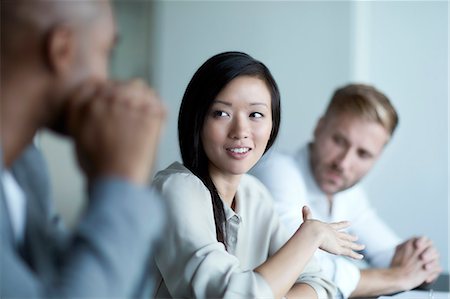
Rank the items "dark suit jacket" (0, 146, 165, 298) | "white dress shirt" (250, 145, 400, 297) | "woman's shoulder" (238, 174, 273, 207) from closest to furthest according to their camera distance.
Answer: "dark suit jacket" (0, 146, 165, 298)
"woman's shoulder" (238, 174, 273, 207)
"white dress shirt" (250, 145, 400, 297)

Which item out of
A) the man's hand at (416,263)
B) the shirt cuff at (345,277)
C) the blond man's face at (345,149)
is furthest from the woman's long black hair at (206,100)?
the blond man's face at (345,149)

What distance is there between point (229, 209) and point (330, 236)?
16 centimetres

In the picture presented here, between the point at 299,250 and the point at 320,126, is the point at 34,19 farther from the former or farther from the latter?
the point at 320,126

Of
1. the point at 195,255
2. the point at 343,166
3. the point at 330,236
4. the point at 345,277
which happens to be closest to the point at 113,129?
the point at 195,255

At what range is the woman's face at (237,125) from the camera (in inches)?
33.7

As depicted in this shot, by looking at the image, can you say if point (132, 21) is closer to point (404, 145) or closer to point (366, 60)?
point (366, 60)

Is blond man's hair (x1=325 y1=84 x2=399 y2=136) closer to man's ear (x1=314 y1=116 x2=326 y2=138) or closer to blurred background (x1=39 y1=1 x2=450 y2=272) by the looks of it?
man's ear (x1=314 y1=116 x2=326 y2=138)

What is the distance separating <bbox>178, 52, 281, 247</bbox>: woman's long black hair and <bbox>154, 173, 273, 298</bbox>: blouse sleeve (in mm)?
47

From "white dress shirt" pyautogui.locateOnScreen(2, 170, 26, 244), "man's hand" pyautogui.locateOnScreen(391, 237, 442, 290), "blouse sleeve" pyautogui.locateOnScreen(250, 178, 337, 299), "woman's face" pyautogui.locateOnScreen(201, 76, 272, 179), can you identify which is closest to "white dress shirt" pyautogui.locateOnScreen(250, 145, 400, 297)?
"man's hand" pyautogui.locateOnScreen(391, 237, 442, 290)

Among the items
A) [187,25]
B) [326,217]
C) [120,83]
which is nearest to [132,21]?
[187,25]

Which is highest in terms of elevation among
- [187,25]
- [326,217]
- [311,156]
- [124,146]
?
[187,25]

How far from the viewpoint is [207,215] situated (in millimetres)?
812

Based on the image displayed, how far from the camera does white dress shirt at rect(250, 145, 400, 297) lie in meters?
1.37

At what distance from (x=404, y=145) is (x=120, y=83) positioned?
1.80m
